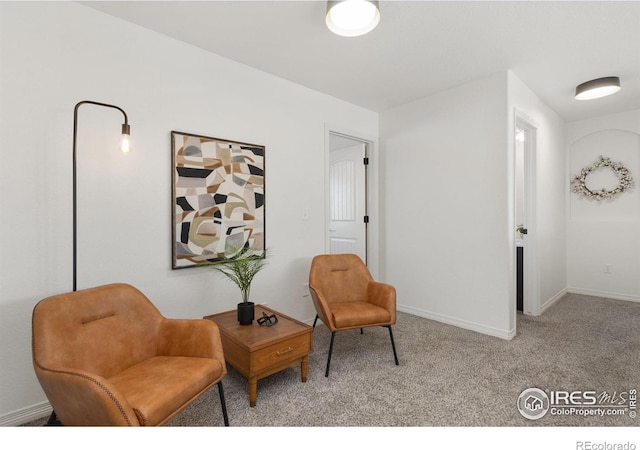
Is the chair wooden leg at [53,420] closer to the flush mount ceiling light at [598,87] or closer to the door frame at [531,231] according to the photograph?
the door frame at [531,231]

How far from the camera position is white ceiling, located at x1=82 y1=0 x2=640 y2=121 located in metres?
2.02

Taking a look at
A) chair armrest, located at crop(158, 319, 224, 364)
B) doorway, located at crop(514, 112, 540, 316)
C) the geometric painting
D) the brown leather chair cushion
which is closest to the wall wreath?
doorway, located at crop(514, 112, 540, 316)

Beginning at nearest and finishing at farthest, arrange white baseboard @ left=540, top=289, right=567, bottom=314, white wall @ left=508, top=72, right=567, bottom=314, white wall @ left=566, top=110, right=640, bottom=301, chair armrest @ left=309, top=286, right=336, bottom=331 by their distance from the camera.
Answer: chair armrest @ left=309, top=286, right=336, bottom=331 → white wall @ left=508, top=72, right=567, bottom=314 → white baseboard @ left=540, top=289, right=567, bottom=314 → white wall @ left=566, top=110, right=640, bottom=301

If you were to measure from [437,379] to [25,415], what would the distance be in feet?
8.32

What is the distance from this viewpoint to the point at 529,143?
11.7 feet

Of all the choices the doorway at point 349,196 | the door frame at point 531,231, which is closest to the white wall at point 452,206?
the doorway at point 349,196

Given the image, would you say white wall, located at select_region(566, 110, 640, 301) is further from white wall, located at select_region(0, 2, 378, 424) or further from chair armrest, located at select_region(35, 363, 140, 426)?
chair armrest, located at select_region(35, 363, 140, 426)

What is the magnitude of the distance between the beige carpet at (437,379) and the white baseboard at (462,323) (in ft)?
0.31

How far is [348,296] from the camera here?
2828 mm

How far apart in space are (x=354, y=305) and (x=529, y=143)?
2820 mm

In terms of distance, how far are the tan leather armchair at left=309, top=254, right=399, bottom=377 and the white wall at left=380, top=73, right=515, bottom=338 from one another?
3.30 ft

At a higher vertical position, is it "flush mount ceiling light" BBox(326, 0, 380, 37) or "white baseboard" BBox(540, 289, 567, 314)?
"flush mount ceiling light" BBox(326, 0, 380, 37)

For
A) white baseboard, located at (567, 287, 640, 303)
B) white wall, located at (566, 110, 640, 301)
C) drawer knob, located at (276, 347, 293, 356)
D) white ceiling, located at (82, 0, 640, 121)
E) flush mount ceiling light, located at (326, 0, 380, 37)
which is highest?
white ceiling, located at (82, 0, 640, 121)
